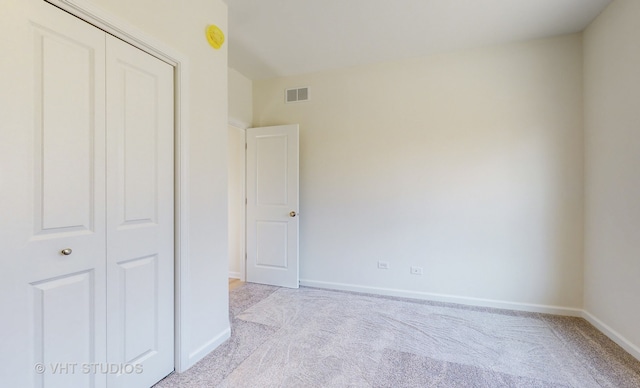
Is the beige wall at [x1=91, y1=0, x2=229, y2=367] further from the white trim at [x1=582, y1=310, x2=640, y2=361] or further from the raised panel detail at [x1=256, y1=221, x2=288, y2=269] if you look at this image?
the white trim at [x1=582, y1=310, x2=640, y2=361]

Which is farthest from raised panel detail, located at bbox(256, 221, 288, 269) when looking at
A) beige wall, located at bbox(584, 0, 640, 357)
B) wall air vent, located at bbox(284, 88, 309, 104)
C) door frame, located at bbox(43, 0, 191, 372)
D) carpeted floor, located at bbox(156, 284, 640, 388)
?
beige wall, located at bbox(584, 0, 640, 357)

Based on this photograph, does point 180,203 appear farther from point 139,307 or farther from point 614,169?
point 614,169

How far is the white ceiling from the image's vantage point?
234 centimetres

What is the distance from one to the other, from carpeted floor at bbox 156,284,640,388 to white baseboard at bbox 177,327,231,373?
0.13ft

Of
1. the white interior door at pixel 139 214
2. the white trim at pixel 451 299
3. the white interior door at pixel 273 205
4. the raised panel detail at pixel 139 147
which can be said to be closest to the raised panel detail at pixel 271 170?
the white interior door at pixel 273 205

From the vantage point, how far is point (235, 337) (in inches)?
93.0

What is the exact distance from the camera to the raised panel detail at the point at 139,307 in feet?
5.22

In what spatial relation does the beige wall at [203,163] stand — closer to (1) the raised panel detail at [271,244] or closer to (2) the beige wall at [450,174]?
(1) the raised panel detail at [271,244]

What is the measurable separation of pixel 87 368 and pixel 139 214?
2.65 feet

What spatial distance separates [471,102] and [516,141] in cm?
61

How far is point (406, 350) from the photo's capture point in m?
2.18

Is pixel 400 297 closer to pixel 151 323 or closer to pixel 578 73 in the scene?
pixel 151 323

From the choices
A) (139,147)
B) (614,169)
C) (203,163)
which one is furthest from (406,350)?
(139,147)

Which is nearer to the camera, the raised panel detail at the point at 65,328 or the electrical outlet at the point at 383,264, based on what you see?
the raised panel detail at the point at 65,328
